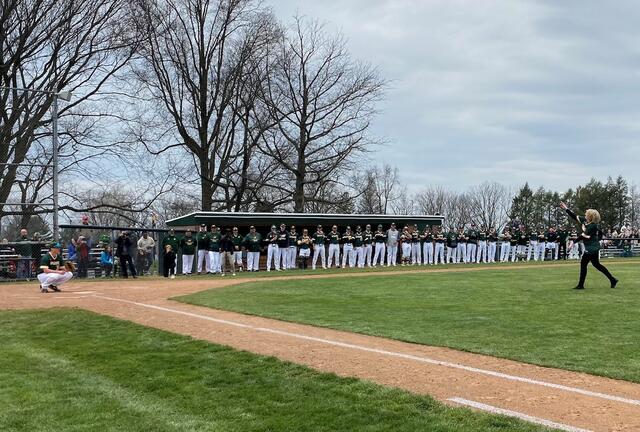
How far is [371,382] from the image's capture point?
5.77 m

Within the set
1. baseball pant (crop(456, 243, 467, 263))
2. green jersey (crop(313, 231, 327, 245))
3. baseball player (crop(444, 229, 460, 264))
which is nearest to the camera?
green jersey (crop(313, 231, 327, 245))

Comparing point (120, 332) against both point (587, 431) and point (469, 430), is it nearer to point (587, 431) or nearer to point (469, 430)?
point (469, 430)

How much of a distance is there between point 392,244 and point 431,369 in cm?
2137

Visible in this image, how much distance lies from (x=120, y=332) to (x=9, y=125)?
1525cm

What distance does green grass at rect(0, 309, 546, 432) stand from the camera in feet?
15.5

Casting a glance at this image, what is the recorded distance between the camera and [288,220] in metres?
26.5

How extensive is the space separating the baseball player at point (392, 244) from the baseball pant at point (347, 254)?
1.83 meters

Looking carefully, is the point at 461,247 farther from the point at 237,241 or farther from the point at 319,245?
the point at 237,241

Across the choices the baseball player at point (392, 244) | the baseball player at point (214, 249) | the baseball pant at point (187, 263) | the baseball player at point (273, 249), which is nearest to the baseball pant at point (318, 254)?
the baseball player at point (273, 249)

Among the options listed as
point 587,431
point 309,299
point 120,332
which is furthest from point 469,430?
point 309,299

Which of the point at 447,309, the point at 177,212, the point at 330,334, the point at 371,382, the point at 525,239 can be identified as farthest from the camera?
the point at 177,212

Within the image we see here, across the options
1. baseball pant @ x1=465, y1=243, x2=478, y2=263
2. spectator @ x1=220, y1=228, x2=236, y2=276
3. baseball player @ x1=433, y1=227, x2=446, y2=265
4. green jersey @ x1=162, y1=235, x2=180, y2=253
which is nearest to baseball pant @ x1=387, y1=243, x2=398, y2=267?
baseball player @ x1=433, y1=227, x2=446, y2=265

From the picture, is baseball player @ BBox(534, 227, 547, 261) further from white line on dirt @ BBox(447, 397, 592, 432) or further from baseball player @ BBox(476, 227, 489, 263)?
white line on dirt @ BBox(447, 397, 592, 432)

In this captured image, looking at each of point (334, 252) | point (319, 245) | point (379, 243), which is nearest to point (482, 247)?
point (379, 243)
